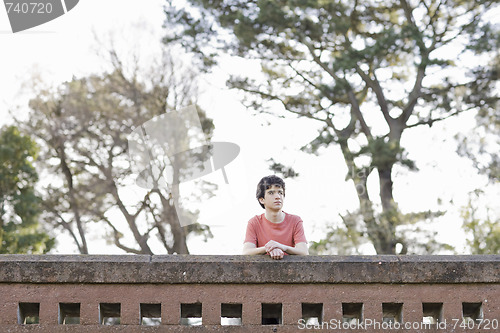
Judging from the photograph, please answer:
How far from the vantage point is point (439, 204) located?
19094mm

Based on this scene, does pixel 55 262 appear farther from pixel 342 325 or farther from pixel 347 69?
pixel 347 69

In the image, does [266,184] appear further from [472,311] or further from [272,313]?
[472,311]

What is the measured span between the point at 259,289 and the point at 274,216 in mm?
791

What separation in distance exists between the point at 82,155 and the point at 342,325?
21.8 metres

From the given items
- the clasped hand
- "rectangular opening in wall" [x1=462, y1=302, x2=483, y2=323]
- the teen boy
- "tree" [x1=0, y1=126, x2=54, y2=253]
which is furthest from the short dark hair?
"tree" [x1=0, y1=126, x2=54, y2=253]

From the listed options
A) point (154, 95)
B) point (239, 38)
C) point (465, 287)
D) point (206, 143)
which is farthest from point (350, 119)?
point (465, 287)

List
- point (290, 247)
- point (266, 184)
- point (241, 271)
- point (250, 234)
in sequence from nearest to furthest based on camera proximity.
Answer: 1. point (241, 271)
2. point (290, 247)
3. point (250, 234)
4. point (266, 184)

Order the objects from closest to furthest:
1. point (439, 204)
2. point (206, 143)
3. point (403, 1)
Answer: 1. point (439, 204)
2. point (403, 1)
3. point (206, 143)

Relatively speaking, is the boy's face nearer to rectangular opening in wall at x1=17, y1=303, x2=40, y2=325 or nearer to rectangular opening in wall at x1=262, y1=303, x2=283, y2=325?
rectangular opening in wall at x1=262, y1=303, x2=283, y2=325

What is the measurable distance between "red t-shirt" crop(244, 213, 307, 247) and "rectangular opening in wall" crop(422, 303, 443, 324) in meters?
0.93

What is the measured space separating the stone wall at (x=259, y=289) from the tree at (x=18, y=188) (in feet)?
54.0

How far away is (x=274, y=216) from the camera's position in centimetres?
555

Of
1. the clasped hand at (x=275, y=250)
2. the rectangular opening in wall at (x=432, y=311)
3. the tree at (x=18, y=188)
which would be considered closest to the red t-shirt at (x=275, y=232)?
the clasped hand at (x=275, y=250)

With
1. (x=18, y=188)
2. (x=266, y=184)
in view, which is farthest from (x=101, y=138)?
(x=266, y=184)
